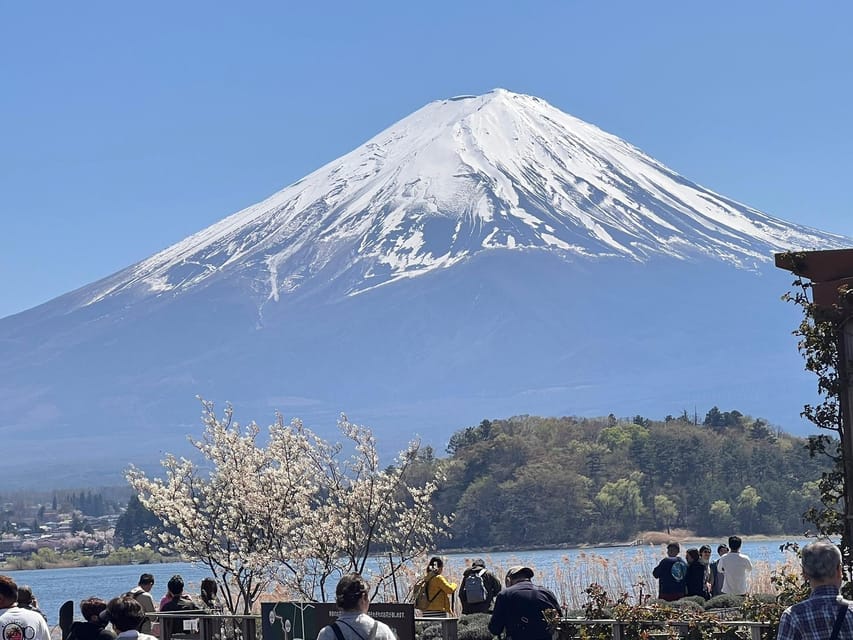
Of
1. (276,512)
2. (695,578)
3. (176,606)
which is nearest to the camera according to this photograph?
(176,606)

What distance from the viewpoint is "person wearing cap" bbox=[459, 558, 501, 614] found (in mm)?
16969

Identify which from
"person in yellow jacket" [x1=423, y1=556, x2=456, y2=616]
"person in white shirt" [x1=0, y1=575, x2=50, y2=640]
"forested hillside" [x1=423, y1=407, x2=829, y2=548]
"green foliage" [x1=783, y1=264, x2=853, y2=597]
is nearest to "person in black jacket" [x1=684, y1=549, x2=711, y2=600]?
"person in yellow jacket" [x1=423, y1=556, x2=456, y2=616]

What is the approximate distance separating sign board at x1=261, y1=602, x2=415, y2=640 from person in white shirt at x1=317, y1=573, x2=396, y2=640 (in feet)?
7.49

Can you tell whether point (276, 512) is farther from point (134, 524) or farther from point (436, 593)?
point (134, 524)

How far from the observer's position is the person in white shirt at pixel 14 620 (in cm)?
905

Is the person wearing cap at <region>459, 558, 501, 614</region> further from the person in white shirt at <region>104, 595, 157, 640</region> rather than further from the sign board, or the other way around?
the person in white shirt at <region>104, 595, 157, 640</region>

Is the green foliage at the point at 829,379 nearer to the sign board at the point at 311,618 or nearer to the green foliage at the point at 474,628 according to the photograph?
the sign board at the point at 311,618

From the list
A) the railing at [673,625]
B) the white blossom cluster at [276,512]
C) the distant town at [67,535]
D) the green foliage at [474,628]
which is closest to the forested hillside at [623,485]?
the distant town at [67,535]

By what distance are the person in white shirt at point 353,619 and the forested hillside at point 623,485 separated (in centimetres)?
6397

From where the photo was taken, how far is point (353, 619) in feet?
26.5

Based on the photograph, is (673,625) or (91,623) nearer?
(91,623)

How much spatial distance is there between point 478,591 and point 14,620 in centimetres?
853

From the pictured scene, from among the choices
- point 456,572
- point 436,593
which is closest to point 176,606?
point 436,593

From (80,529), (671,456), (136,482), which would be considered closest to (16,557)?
(80,529)
